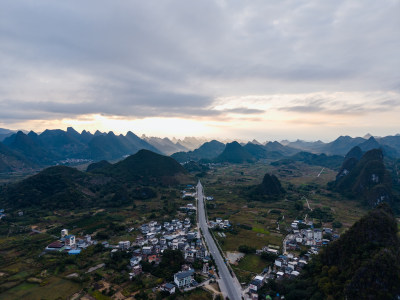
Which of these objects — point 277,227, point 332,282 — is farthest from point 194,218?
point 332,282

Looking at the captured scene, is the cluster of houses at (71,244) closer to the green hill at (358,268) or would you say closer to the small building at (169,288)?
the small building at (169,288)

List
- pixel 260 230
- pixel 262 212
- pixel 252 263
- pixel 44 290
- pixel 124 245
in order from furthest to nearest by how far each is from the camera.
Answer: pixel 262 212, pixel 260 230, pixel 124 245, pixel 252 263, pixel 44 290

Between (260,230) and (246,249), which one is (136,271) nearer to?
(246,249)

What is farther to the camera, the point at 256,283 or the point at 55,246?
the point at 55,246

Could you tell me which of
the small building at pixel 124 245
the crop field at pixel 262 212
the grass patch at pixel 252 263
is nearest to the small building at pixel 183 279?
the crop field at pixel 262 212

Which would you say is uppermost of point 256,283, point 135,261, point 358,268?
point 358,268

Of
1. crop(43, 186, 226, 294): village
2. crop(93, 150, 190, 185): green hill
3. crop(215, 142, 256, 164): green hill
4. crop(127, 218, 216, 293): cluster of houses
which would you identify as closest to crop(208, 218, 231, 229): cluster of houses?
crop(43, 186, 226, 294): village

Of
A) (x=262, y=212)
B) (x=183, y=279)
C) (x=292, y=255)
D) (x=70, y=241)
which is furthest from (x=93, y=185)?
(x=292, y=255)
